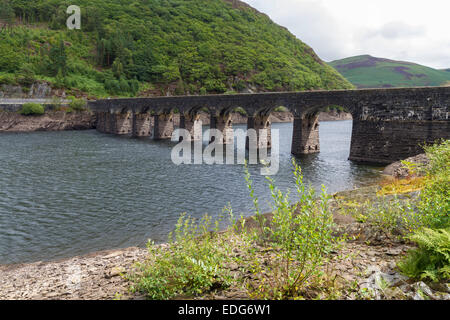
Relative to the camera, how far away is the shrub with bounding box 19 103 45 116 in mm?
64850

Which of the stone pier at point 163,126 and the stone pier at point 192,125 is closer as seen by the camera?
the stone pier at point 192,125

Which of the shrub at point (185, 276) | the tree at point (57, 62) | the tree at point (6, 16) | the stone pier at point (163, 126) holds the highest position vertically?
the tree at point (6, 16)

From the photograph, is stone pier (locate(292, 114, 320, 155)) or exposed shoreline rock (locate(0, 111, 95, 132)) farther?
exposed shoreline rock (locate(0, 111, 95, 132))

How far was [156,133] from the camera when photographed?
55.2 m

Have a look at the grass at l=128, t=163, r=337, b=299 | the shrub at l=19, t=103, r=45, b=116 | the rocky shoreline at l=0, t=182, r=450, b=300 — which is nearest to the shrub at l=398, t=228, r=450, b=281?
the rocky shoreline at l=0, t=182, r=450, b=300

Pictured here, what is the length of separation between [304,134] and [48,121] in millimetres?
55373

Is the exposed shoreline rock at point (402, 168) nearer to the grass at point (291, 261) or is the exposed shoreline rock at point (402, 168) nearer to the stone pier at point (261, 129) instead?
the grass at point (291, 261)

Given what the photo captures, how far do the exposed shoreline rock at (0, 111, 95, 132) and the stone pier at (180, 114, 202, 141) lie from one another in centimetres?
3242

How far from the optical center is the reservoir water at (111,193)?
1358 centimetres

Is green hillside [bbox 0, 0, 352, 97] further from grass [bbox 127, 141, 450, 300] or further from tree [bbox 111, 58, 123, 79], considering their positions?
grass [bbox 127, 141, 450, 300]

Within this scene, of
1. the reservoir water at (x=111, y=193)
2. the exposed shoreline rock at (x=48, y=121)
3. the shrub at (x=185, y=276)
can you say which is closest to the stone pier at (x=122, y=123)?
the exposed shoreline rock at (x=48, y=121)

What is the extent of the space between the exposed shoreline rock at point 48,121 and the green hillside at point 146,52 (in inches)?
610

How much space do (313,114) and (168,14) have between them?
118 meters
